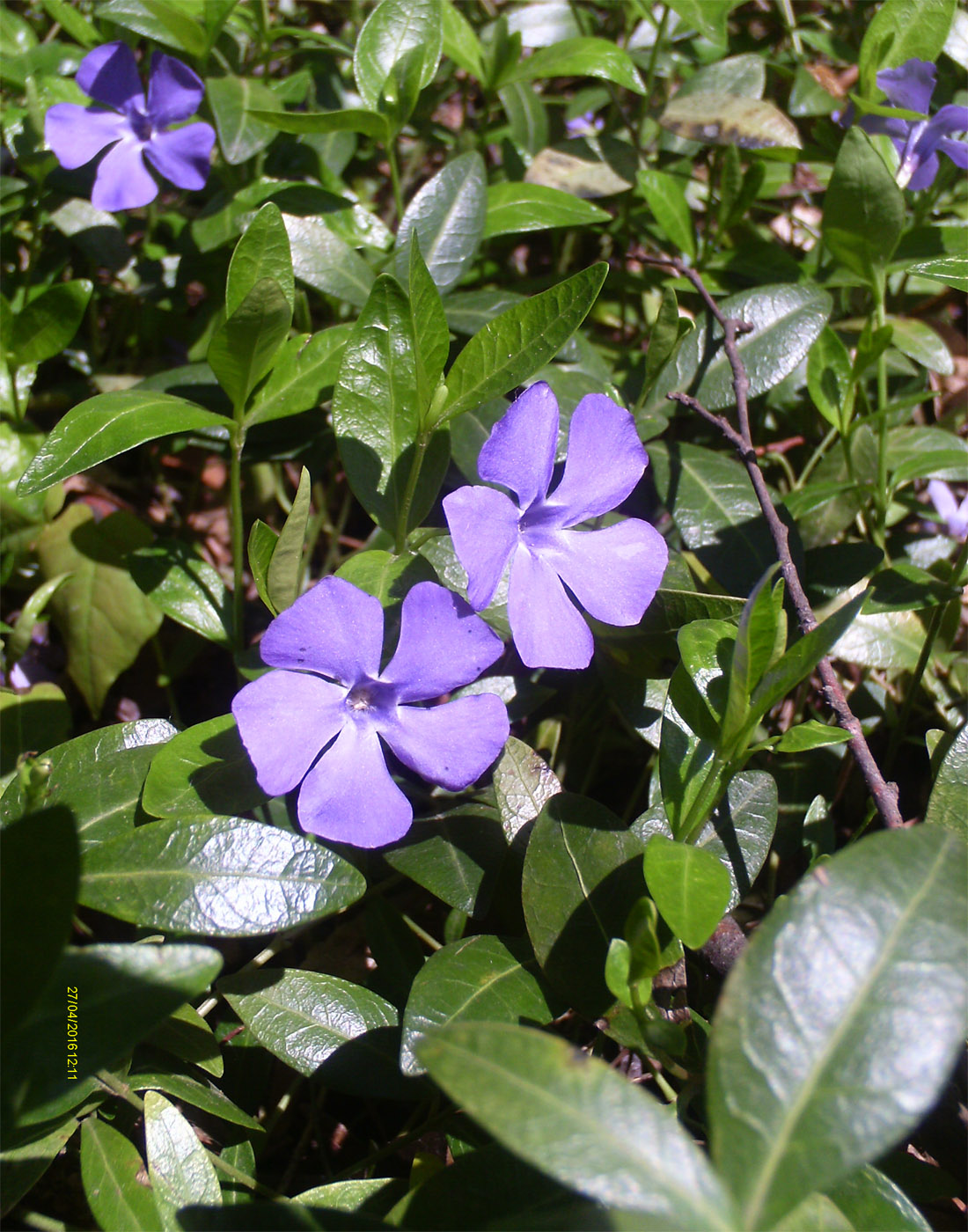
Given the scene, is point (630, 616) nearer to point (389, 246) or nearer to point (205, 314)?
point (389, 246)

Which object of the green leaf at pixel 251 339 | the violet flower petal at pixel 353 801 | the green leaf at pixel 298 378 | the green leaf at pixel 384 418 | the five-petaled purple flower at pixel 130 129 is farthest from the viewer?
the five-petaled purple flower at pixel 130 129

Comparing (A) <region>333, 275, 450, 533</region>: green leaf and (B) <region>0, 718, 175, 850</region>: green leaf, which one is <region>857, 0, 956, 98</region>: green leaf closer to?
(A) <region>333, 275, 450, 533</region>: green leaf

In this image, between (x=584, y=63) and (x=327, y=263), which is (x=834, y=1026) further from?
(x=584, y=63)

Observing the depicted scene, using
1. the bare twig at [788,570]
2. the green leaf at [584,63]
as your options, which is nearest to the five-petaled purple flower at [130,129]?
the green leaf at [584,63]

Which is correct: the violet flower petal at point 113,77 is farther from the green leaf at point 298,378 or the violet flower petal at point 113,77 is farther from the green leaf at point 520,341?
the green leaf at point 520,341

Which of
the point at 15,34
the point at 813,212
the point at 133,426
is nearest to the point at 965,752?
the point at 133,426

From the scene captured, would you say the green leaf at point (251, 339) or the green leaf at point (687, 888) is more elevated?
the green leaf at point (251, 339)
